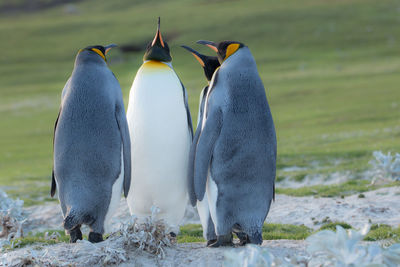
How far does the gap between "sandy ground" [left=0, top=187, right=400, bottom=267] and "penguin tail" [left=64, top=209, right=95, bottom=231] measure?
20 cm

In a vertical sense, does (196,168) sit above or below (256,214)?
above

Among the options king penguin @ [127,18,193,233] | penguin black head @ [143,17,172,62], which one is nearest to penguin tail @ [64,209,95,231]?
king penguin @ [127,18,193,233]

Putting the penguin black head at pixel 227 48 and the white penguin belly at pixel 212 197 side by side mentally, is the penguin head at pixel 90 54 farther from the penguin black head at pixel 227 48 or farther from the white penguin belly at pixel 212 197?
the white penguin belly at pixel 212 197

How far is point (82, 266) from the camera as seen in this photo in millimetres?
4754

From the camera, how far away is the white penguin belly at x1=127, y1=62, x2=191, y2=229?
19.9 feet

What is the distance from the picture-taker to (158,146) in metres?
6.05

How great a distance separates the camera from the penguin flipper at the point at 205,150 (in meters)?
5.56

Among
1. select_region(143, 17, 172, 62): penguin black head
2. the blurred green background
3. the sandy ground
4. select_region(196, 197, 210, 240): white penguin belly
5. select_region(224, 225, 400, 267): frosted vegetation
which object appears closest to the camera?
select_region(224, 225, 400, 267): frosted vegetation

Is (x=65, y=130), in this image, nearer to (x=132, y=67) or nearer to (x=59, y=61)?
(x=132, y=67)

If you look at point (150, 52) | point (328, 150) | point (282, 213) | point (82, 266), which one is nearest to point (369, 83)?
point (328, 150)

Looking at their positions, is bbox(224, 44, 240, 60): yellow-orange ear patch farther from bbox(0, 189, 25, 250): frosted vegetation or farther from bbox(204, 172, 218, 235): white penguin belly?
bbox(0, 189, 25, 250): frosted vegetation

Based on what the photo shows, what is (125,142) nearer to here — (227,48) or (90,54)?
(90,54)

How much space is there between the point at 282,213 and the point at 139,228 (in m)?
3.78

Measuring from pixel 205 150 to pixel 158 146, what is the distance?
0.72m
